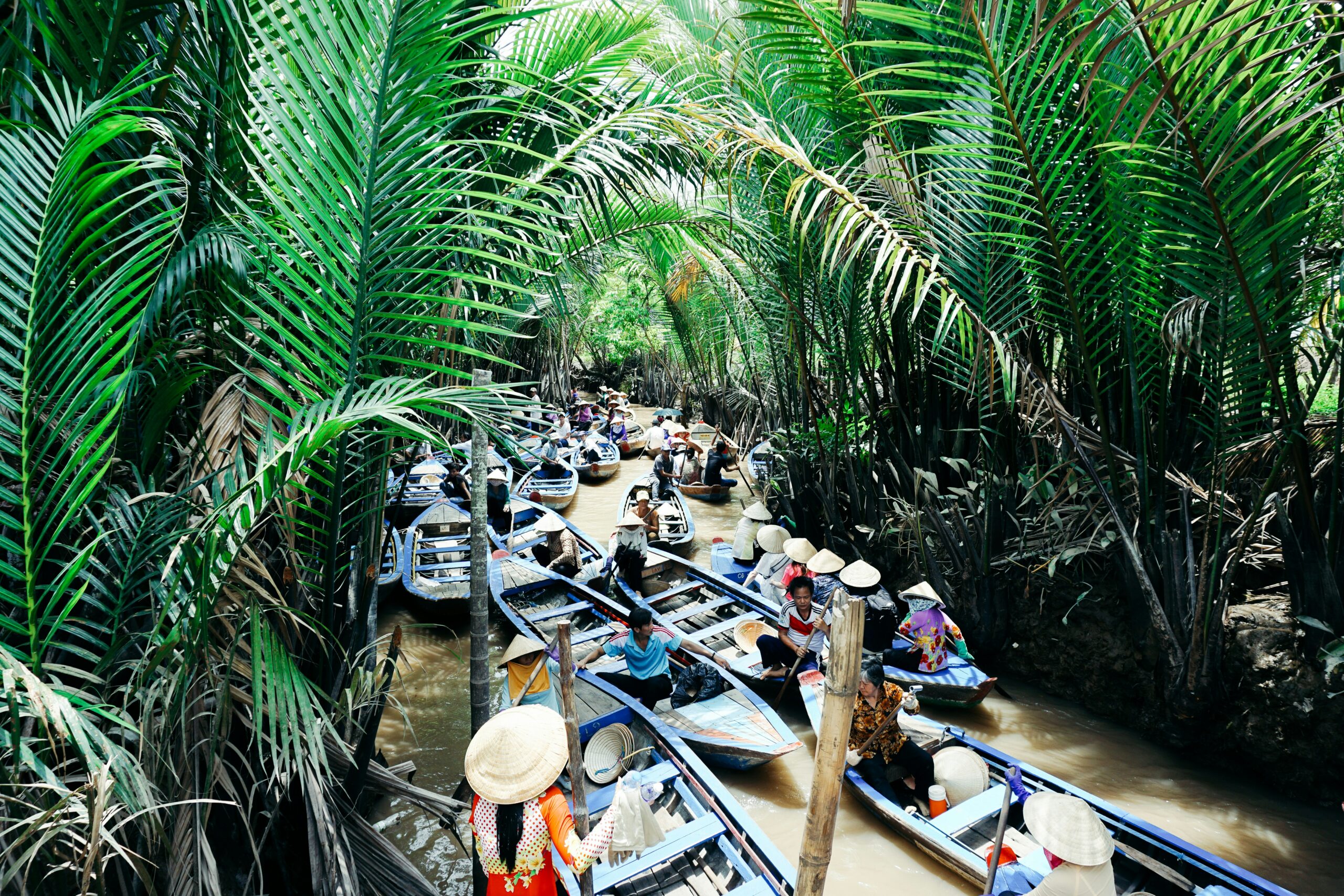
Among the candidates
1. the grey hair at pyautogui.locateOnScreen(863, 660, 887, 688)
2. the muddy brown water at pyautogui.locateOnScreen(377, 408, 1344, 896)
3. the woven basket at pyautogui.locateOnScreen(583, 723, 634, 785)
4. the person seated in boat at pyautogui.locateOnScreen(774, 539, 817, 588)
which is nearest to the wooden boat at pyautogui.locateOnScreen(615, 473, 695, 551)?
the person seated in boat at pyautogui.locateOnScreen(774, 539, 817, 588)

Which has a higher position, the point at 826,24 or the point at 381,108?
the point at 826,24

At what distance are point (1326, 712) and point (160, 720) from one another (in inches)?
255

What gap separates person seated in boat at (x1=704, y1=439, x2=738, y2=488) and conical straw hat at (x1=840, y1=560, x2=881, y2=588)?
26.4ft

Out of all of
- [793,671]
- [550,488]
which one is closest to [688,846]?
[793,671]

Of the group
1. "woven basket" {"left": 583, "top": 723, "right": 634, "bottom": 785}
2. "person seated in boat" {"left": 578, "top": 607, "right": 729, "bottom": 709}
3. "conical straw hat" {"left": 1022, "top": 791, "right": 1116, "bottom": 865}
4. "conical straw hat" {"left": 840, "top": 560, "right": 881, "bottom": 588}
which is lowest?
"woven basket" {"left": 583, "top": 723, "right": 634, "bottom": 785}

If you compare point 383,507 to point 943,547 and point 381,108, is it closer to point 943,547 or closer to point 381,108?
point 381,108

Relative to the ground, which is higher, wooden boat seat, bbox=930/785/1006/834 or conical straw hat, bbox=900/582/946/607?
conical straw hat, bbox=900/582/946/607

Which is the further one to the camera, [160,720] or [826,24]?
[826,24]

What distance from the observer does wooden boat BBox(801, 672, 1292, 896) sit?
3707 mm

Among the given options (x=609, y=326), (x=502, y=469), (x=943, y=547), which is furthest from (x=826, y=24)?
(x=609, y=326)

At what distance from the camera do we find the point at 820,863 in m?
2.01

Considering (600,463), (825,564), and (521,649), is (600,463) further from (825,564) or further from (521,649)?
(521,649)

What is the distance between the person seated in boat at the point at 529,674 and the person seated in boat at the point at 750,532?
4723mm

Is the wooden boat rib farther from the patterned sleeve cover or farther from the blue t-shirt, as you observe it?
the blue t-shirt
